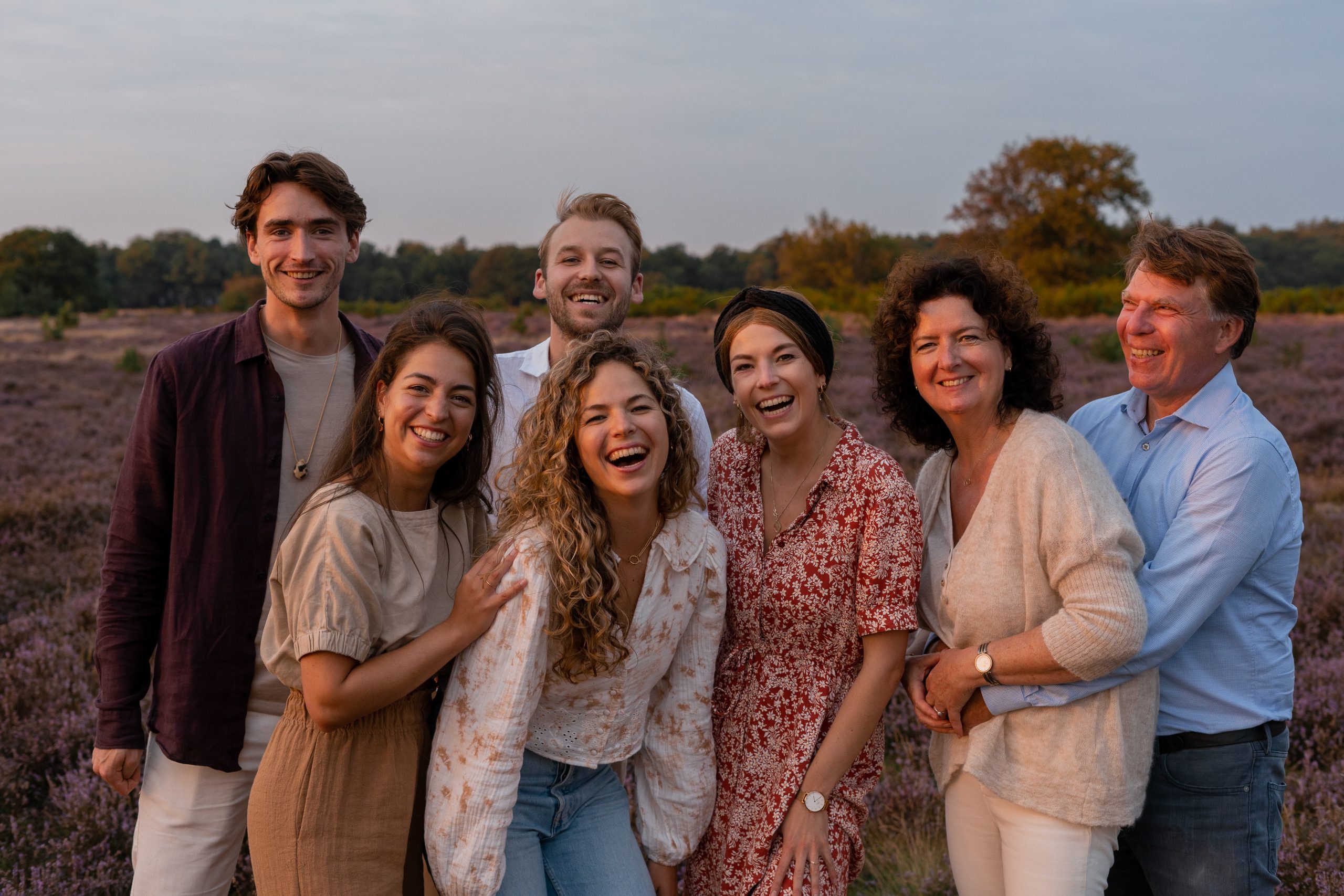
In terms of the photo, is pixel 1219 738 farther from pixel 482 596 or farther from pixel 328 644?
pixel 328 644

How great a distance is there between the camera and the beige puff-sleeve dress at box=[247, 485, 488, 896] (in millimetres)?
2156

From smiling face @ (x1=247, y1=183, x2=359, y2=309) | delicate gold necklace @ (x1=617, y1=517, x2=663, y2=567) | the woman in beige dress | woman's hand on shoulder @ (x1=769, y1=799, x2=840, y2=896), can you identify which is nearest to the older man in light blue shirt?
woman's hand on shoulder @ (x1=769, y1=799, x2=840, y2=896)

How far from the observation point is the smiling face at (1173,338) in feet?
7.97

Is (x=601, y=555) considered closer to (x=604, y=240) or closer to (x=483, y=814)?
(x=483, y=814)

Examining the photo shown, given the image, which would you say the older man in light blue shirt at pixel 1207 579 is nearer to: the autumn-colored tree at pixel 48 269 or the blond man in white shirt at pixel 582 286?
the blond man in white shirt at pixel 582 286

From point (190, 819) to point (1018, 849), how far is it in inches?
89.5

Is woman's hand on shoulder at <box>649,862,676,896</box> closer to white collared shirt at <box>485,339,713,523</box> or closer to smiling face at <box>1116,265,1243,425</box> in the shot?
white collared shirt at <box>485,339,713,523</box>

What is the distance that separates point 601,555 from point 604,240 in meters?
1.39

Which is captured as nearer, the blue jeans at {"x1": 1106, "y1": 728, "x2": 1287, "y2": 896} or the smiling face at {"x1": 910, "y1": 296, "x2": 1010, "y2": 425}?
the blue jeans at {"x1": 1106, "y1": 728, "x2": 1287, "y2": 896}

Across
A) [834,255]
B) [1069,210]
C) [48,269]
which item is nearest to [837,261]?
[834,255]

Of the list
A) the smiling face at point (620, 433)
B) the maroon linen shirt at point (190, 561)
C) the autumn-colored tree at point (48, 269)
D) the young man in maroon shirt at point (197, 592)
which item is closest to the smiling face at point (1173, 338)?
the smiling face at point (620, 433)

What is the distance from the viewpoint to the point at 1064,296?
30.3 m

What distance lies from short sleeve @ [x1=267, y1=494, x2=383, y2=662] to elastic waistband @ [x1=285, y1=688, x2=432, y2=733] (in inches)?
6.7

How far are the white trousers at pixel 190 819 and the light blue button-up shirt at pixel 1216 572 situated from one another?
81.4 inches
